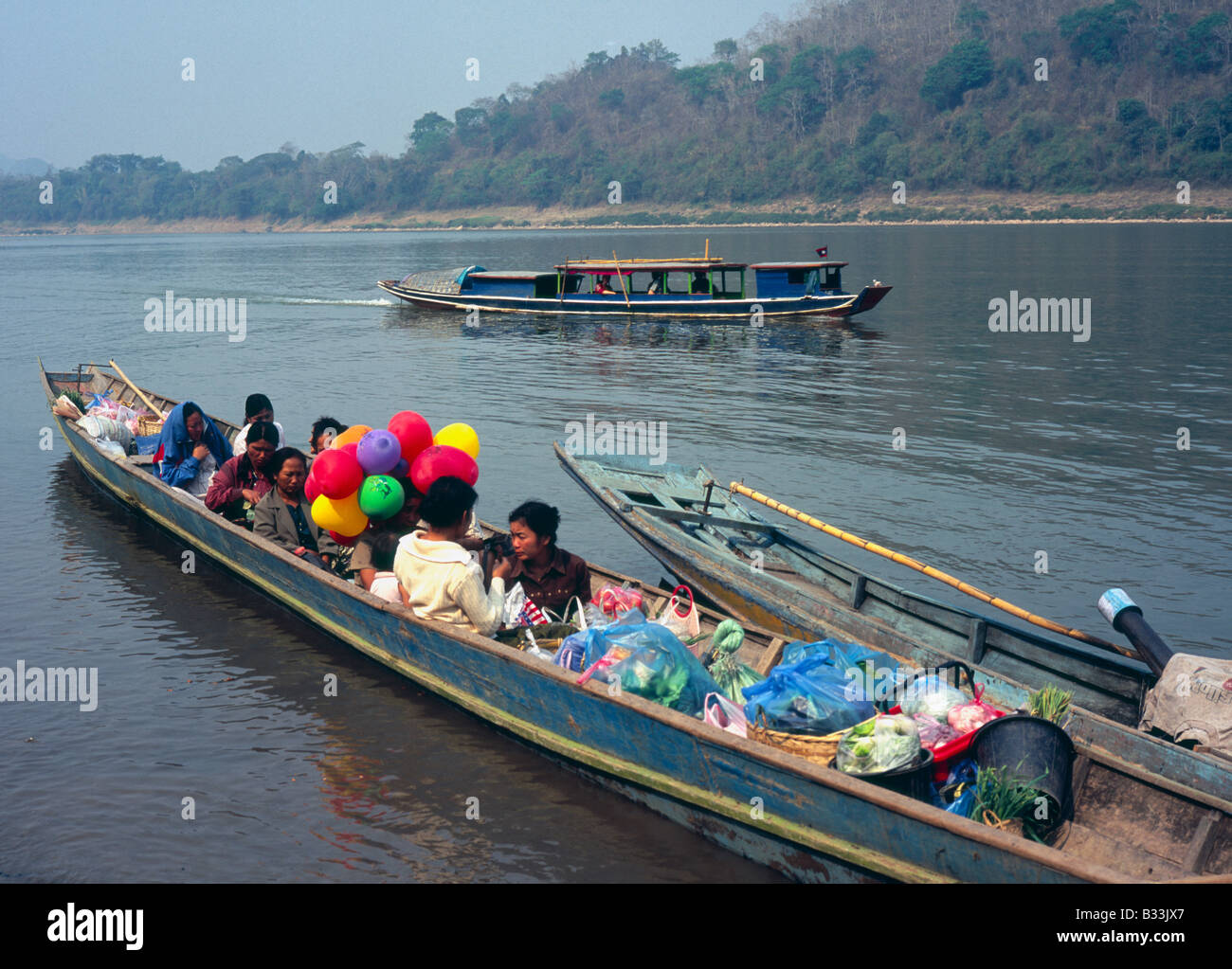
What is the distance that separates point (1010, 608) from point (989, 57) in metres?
98.1

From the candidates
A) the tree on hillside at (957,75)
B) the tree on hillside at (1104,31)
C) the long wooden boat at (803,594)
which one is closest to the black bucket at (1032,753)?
the long wooden boat at (803,594)

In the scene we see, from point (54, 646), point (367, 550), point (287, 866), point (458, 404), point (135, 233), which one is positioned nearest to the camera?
point (287, 866)

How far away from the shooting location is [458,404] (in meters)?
18.0

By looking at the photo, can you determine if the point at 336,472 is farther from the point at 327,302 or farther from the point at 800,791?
the point at 327,302

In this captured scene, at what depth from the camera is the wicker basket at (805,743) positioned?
Answer: 5.03 meters

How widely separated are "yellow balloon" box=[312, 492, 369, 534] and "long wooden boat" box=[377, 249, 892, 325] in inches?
806

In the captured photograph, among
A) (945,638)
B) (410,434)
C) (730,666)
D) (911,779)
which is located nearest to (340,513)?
(410,434)

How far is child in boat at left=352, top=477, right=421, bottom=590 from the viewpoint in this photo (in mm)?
6949

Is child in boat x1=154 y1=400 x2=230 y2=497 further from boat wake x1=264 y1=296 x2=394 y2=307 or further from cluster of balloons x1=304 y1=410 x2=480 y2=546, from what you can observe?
boat wake x1=264 y1=296 x2=394 y2=307

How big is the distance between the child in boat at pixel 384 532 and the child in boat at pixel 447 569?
72 cm

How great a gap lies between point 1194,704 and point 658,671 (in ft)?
9.19

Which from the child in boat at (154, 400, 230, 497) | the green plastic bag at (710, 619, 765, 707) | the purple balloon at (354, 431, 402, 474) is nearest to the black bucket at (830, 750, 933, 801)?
the green plastic bag at (710, 619, 765, 707)

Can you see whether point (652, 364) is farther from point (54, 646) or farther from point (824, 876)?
point (824, 876)

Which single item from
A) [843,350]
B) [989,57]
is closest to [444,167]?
[989,57]
